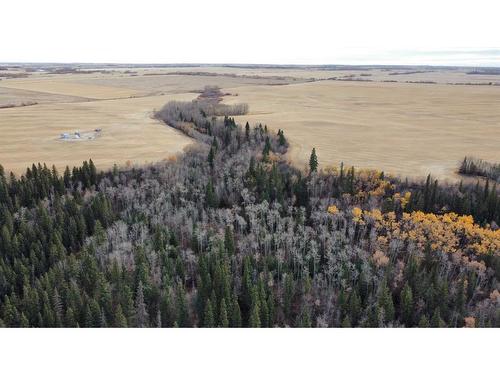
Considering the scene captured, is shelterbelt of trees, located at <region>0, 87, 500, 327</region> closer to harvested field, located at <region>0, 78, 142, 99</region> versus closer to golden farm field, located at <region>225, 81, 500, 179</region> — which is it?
golden farm field, located at <region>225, 81, 500, 179</region>

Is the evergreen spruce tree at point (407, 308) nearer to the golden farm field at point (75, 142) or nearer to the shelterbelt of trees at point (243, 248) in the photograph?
the shelterbelt of trees at point (243, 248)

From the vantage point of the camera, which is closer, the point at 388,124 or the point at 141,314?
the point at 141,314

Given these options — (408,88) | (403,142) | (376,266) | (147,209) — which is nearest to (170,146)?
(147,209)

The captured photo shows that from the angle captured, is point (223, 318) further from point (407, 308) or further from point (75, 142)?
point (75, 142)

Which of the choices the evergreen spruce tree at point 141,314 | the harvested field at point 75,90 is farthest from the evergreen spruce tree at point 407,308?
the harvested field at point 75,90

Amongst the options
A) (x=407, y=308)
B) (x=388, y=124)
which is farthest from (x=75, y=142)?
(x=388, y=124)

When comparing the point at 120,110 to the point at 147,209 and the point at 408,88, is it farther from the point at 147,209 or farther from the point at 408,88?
the point at 408,88

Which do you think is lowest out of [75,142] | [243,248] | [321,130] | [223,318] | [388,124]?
[243,248]
